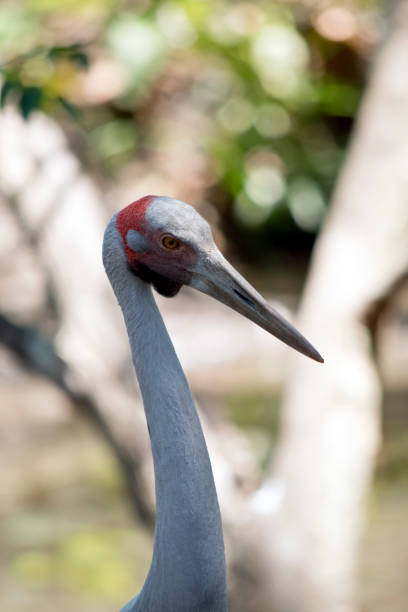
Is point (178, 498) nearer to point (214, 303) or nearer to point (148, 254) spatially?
point (148, 254)

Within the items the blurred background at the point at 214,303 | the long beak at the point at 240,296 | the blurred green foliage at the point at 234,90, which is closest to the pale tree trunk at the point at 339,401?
the blurred background at the point at 214,303

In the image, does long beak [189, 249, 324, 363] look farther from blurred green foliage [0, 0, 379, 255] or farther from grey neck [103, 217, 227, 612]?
blurred green foliage [0, 0, 379, 255]

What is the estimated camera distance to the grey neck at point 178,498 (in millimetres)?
1842

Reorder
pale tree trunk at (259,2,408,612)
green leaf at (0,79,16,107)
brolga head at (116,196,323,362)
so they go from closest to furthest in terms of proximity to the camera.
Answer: brolga head at (116,196,323,362) → green leaf at (0,79,16,107) → pale tree trunk at (259,2,408,612)

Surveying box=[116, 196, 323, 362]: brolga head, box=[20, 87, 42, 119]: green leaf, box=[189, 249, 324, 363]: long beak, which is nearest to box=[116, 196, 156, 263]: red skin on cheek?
box=[116, 196, 323, 362]: brolga head

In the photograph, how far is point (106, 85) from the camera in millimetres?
9352

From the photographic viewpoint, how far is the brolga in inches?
72.5

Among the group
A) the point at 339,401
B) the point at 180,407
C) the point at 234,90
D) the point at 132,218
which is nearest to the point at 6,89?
the point at 132,218

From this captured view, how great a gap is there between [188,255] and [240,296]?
0.13 metres

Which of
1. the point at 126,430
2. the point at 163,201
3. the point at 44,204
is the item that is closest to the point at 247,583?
the point at 126,430

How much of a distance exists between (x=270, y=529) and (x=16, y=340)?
1.09 meters

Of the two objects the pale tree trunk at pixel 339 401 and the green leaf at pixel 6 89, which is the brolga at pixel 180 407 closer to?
the green leaf at pixel 6 89

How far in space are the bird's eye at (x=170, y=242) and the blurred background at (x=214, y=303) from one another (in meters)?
0.86

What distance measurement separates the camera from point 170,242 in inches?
73.1
